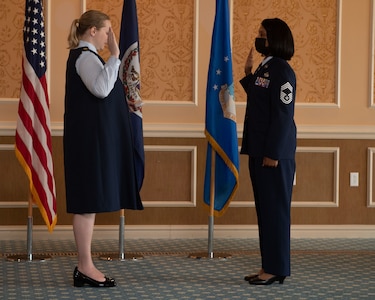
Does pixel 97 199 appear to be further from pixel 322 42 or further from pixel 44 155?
pixel 322 42

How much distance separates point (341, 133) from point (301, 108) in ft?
1.26

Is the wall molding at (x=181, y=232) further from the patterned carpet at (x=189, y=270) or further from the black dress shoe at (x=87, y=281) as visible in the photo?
the black dress shoe at (x=87, y=281)

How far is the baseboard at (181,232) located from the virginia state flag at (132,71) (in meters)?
1.05

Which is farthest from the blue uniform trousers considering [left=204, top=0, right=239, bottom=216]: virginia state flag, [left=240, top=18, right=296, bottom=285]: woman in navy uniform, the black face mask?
[left=204, top=0, right=239, bottom=216]: virginia state flag

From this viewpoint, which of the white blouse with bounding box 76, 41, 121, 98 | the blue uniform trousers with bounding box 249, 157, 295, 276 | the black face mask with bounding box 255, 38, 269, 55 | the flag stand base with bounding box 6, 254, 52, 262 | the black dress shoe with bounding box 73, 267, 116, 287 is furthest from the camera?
the flag stand base with bounding box 6, 254, 52, 262

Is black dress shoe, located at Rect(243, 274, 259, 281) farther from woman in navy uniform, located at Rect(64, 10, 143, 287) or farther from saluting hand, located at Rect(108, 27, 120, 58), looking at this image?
saluting hand, located at Rect(108, 27, 120, 58)

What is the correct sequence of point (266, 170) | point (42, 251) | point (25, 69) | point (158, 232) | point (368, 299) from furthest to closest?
point (158, 232) < point (42, 251) < point (25, 69) < point (266, 170) < point (368, 299)

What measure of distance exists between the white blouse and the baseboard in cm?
243

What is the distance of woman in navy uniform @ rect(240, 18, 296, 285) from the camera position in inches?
188

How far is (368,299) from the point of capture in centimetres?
455

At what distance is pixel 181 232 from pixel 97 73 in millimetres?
2644

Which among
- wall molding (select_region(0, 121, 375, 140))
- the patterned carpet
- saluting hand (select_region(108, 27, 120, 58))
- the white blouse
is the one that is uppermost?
saluting hand (select_region(108, 27, 120, 58))

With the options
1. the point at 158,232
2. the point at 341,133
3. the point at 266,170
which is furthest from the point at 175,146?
the point at 266,170

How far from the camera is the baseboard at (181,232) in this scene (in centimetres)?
671
